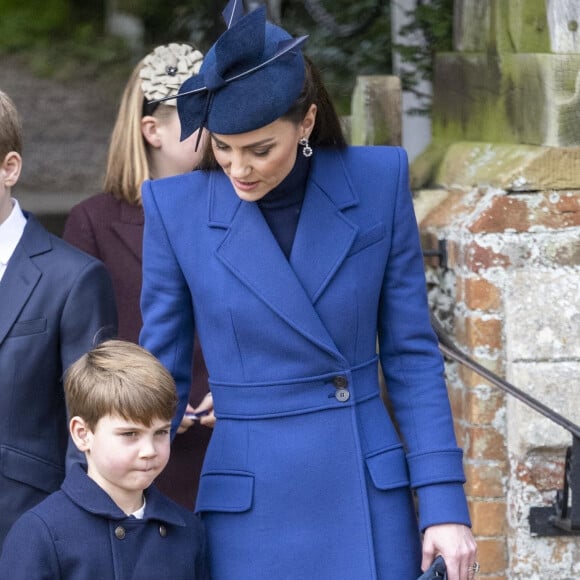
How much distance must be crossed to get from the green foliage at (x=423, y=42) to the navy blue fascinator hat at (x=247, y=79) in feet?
7.75

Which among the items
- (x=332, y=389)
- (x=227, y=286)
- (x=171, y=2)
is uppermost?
(x=171, y=2)

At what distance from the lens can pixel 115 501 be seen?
109 inches

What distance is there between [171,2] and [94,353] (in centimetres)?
538

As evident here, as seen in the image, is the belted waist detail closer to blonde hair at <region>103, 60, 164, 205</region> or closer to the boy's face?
the boy's face

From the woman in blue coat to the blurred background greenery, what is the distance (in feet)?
7.46

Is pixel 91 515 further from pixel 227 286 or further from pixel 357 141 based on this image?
pixel 357 141

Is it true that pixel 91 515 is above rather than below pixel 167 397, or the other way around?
below

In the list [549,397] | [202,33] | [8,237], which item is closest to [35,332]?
[8,237]

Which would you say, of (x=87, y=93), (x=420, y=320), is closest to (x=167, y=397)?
(x=420, y=320)

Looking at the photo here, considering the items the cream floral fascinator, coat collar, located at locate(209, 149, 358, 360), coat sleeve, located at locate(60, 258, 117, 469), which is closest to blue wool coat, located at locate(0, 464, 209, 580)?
coat sleeve, located at locate(60, 258, 117, 469)

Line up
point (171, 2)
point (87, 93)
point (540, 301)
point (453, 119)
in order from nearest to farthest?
point (540, 301) < point (453, 119) < point (171, 2) < point (87, 93)

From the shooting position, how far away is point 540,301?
13.2ft

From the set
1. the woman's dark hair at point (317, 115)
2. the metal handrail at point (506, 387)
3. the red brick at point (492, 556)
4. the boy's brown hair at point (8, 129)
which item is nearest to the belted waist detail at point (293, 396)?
the woman's dark hair at point (317, 115)

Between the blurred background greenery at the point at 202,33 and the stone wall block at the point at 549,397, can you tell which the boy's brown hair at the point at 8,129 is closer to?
the stone wall block at the point at 549,397
